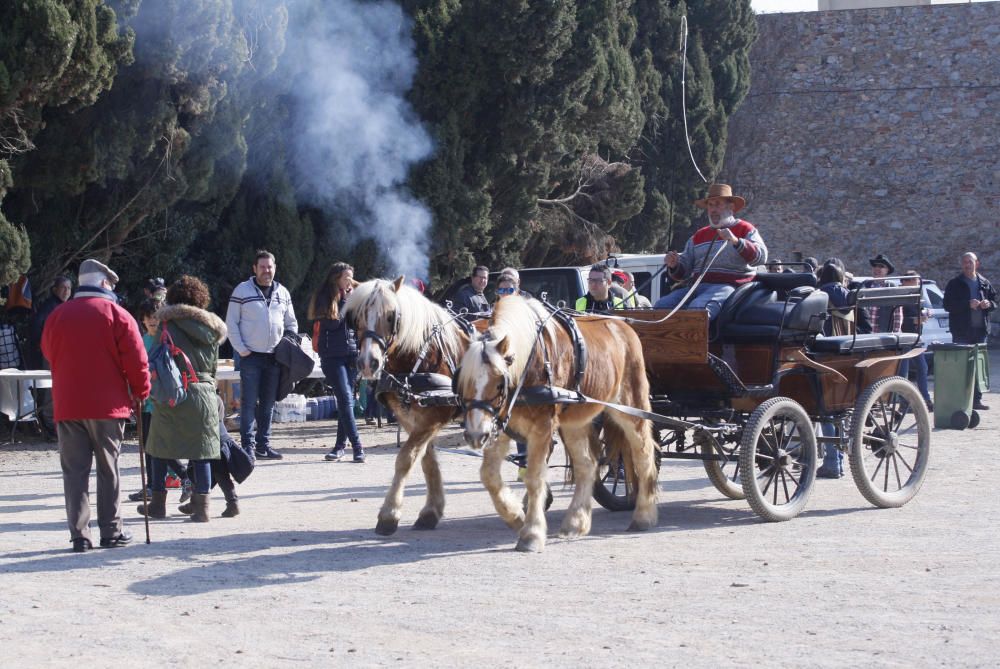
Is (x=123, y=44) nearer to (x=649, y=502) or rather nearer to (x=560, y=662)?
(x=649, y=502)

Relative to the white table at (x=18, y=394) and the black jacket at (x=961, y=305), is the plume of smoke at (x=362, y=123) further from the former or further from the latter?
the black jacket at (x=961, y=305)

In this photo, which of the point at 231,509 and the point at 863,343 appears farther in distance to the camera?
the point at 863,343

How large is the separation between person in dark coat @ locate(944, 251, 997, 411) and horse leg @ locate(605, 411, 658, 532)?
1011 cm

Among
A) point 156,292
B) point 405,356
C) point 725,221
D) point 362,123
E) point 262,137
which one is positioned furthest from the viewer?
point 362,123

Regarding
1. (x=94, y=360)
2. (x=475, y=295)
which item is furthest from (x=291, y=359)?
(x=94, y=360)

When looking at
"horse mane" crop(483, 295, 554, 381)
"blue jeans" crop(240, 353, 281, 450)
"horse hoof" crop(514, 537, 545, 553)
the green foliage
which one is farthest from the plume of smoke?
"horse hoof" crop(514, 537, 545, 553)

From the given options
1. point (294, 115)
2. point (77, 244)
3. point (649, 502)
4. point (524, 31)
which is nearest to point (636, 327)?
point (649, 502)

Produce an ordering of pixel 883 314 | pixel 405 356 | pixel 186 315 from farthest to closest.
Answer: pixel 883 314
pixel 186 315
pixel 405 356

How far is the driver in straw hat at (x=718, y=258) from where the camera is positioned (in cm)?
926

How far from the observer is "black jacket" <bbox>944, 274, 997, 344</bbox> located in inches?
696

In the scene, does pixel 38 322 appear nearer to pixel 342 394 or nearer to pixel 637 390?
pixel 342 394

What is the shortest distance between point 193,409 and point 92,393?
1.00m

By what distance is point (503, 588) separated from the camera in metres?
6.79

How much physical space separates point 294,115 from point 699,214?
1432 centimetres
